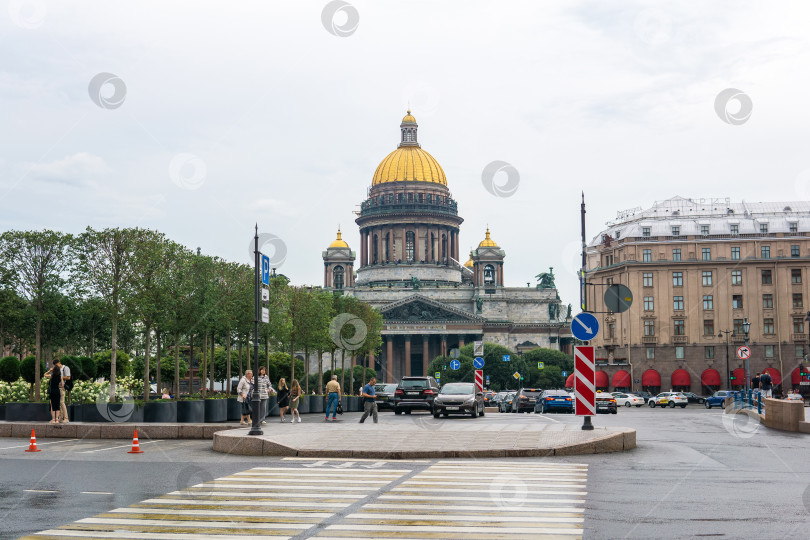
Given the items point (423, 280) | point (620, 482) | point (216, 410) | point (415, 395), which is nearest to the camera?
point (620, 482)

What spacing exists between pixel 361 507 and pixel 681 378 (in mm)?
85979

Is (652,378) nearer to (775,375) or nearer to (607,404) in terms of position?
(775,375)

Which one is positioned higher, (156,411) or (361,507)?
(156,411)

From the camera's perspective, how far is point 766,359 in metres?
92.4

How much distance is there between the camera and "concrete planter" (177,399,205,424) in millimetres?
31656

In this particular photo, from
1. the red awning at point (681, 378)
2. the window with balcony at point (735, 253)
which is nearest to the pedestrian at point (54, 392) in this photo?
the red awning at point (681, 378)

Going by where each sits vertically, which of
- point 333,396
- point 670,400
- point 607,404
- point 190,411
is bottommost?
point 670,400

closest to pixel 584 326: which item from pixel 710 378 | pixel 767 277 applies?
pixel 710 378

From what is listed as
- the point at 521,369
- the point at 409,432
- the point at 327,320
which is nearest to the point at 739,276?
the point at 521,369

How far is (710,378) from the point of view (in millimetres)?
93125

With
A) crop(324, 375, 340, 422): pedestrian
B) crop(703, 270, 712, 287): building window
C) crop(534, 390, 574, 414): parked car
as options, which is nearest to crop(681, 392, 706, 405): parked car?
crop(703, 270, 712, 287): building window

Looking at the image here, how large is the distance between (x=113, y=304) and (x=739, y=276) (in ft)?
240

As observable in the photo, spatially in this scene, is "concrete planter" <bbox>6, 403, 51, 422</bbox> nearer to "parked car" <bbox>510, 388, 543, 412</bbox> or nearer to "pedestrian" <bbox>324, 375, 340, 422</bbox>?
"pedestrian" <bbox>324, 375, 340, 422</bbox>

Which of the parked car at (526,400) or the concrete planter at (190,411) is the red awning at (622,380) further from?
the concrete planter at (190,411)
